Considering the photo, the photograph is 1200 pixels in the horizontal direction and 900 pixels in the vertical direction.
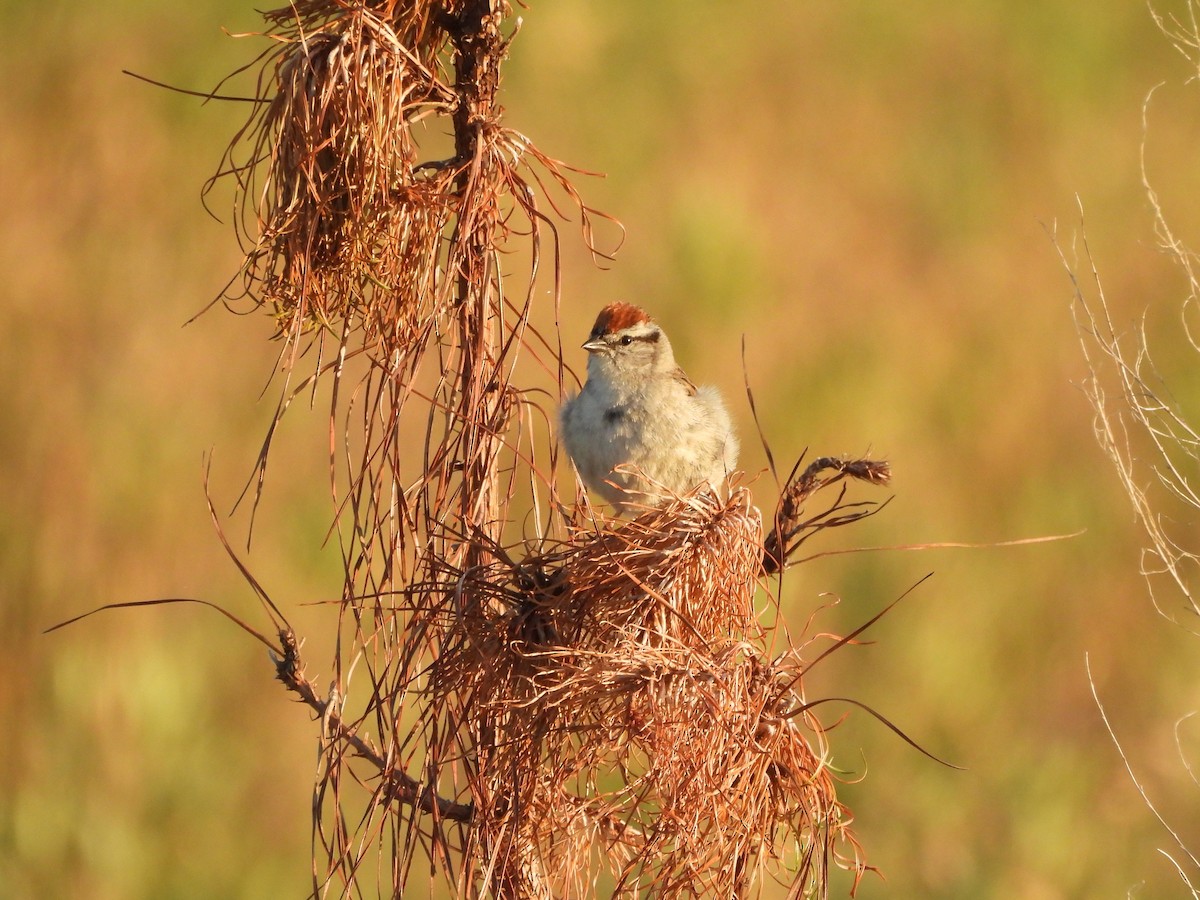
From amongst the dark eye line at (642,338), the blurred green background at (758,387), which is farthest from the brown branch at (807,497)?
the blurred green background at (758,387)

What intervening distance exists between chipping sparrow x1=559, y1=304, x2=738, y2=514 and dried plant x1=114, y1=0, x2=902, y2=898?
1.27 m

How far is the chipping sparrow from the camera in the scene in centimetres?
392

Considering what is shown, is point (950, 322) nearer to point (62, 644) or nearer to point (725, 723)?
point (62, 644)

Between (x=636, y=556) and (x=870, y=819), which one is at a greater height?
(x=636, y=556)

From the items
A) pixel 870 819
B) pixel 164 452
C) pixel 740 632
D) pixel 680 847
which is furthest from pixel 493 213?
pixel 870 819

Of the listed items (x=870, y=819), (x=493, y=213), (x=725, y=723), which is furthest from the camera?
(x=870, y=819)

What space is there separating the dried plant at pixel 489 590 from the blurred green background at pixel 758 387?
3.80m

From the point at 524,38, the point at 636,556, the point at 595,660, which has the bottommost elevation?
the point at 595,660

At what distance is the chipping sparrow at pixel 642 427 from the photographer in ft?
12.9

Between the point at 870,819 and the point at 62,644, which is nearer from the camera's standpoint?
the point at 62,644

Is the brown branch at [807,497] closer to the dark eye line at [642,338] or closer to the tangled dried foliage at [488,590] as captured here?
the tangled dried foliage at [488,590]

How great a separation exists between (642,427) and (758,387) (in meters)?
3.73

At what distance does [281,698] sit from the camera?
6688mm

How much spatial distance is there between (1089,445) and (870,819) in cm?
270
